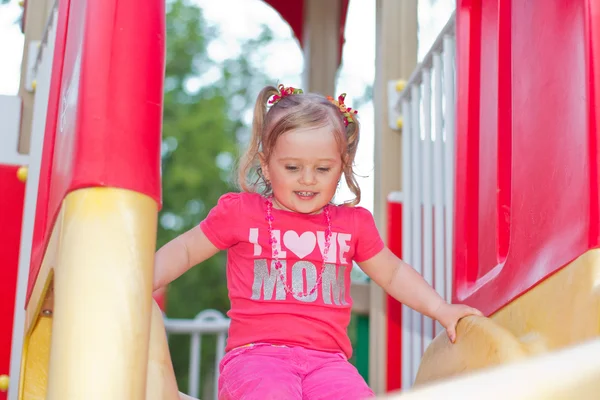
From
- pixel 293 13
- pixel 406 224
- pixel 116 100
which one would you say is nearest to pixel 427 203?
pixel 406 224

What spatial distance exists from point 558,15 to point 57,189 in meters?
0.77

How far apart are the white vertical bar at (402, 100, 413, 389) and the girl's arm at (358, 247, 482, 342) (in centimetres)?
65

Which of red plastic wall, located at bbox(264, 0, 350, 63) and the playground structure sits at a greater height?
red plastic wall, located at bbox(264, 0, 350, 63)

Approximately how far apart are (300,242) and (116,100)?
2.19 ft

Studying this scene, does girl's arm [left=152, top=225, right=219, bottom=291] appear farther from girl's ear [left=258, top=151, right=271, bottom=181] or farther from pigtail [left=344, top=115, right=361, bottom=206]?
pigtail [left=344, top=115, right=361, bottom=206]

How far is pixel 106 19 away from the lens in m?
0.96

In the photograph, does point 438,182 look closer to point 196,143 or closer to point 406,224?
point 406,224

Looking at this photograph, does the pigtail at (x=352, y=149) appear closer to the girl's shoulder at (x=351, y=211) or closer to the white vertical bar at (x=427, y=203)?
the girl's shoulder at (x=351, y=211)

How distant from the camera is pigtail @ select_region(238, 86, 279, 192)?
1.63m

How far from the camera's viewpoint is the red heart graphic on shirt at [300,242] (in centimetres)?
153

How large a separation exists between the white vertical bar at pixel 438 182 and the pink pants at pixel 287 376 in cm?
54

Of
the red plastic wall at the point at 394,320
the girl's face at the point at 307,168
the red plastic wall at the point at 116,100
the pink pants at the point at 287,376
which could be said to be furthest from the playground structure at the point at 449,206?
the red plastic wall at the point at 394,320

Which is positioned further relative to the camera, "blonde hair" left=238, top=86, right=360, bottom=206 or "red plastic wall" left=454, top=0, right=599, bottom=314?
"blonde hair" left=238, top=86, right=360, bottom=206

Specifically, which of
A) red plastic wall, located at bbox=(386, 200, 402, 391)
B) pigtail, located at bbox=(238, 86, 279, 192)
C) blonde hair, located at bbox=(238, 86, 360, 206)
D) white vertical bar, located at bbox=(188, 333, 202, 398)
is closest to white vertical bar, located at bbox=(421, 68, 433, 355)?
red plastic wall, located at bbox=(386, 200, 402, 391)
